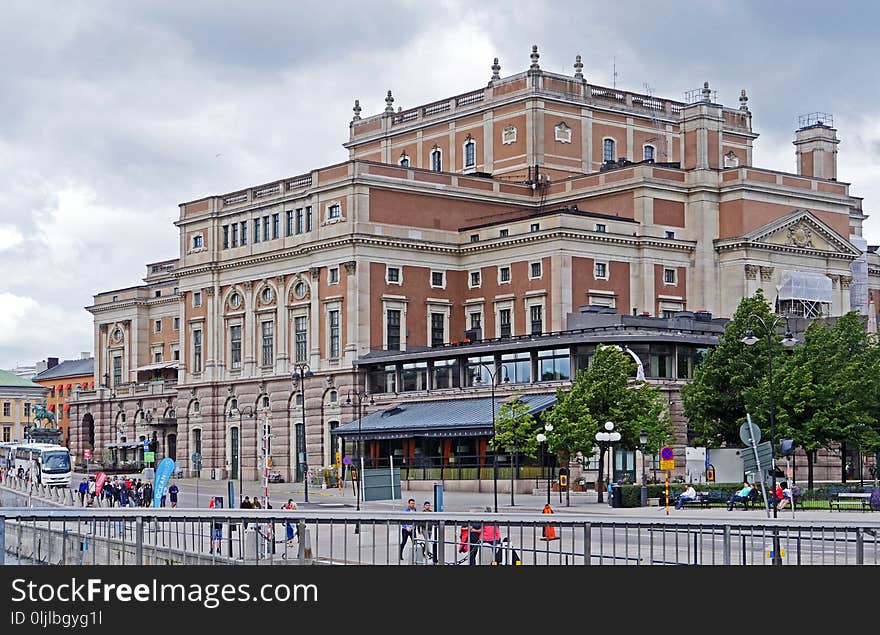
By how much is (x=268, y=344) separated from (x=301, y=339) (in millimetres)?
5259

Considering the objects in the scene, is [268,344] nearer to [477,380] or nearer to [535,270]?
[535,270]

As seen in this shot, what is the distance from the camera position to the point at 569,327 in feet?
375

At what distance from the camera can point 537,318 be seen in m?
119

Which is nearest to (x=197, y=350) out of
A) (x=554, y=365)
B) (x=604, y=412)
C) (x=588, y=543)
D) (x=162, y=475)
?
(x=554, y=365)

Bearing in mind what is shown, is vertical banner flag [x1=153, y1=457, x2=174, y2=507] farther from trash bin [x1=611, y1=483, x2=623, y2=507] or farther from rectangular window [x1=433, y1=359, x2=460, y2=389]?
rectangular window [x1=433, y1=359, x2=460, y2=389]

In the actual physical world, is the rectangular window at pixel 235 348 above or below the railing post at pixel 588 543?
above

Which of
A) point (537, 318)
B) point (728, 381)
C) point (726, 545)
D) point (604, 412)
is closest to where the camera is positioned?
point (726, 545)

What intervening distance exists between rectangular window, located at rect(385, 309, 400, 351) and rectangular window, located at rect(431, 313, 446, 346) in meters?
3.27

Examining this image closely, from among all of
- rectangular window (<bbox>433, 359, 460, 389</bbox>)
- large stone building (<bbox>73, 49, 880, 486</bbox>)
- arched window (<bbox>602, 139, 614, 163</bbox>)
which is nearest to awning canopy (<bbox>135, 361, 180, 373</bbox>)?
large stone building (<bbox>73, 49, 880, 486</bbox>)

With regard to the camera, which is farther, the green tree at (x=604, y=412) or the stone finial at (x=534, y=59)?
the stone finial at (x=534, y=59)

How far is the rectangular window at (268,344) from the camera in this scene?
432 ft

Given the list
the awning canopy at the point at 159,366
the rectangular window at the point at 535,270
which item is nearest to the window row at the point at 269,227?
the rectangular window at the point at 535,270

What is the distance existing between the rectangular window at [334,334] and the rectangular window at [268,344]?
28.7 ft

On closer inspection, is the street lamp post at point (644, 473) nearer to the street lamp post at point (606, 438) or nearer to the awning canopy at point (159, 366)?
the street lamp post at point (606, 438)
